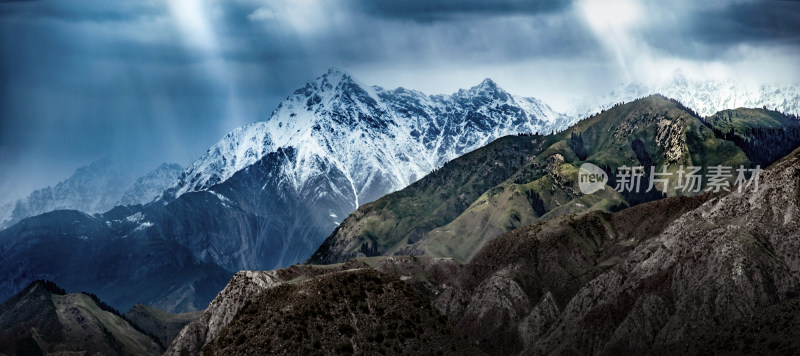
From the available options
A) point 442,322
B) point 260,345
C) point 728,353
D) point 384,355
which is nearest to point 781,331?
point 728,353

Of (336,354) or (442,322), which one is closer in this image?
(336,354)

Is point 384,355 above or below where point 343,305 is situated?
below

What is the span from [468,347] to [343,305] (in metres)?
18.4

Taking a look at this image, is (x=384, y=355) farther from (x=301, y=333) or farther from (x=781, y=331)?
(x=781, y=331)

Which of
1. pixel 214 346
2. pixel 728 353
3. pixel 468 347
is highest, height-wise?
pixel 214 346

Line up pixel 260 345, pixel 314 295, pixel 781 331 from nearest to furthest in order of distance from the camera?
pixel 260 345 → pixel 314 295 → pixel 781 331

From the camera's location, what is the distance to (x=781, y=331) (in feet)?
609

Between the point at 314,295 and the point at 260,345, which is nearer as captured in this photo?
the point at 260,345

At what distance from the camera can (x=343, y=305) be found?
122125mm

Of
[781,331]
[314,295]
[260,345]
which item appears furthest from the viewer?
[781,331]

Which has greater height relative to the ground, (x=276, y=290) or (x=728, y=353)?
(x=276, y=290)

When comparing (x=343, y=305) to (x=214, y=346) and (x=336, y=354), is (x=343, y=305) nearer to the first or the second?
(x=336, y=354)

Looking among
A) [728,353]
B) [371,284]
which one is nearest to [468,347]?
[371,284]

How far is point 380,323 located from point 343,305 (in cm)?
573
